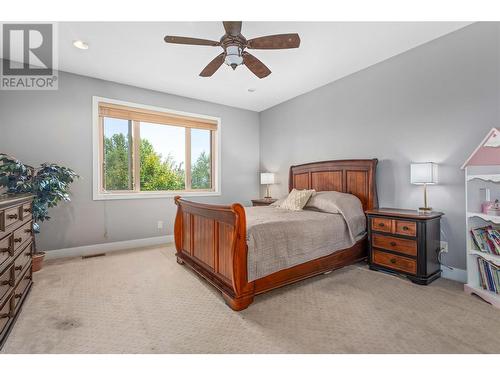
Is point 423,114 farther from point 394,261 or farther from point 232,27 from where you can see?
point 232,27

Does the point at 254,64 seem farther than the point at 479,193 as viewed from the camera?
Yes

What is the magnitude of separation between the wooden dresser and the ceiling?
185 cm

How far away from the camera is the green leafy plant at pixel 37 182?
2.68 metres

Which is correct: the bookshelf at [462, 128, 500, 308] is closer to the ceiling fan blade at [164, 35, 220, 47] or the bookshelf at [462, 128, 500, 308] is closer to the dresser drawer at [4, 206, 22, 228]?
the ceiling fan blade at [164, 35, 220, 47]

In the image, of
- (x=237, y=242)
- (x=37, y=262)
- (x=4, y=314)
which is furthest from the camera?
(x=37, y=262)

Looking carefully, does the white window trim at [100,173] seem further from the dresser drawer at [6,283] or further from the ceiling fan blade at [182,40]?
the ceiling fan blade at [182,40]

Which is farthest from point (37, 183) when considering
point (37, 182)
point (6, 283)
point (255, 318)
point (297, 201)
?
point (297, 201)

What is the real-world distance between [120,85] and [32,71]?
1.06 m

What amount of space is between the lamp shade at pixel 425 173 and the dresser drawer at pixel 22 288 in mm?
3781

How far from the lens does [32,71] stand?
3.29 metres

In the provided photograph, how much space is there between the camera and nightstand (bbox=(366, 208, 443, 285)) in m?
2.43

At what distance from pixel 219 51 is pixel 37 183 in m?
2.63

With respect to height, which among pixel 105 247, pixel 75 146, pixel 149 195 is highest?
pixel 75 146

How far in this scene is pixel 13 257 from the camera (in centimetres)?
183
